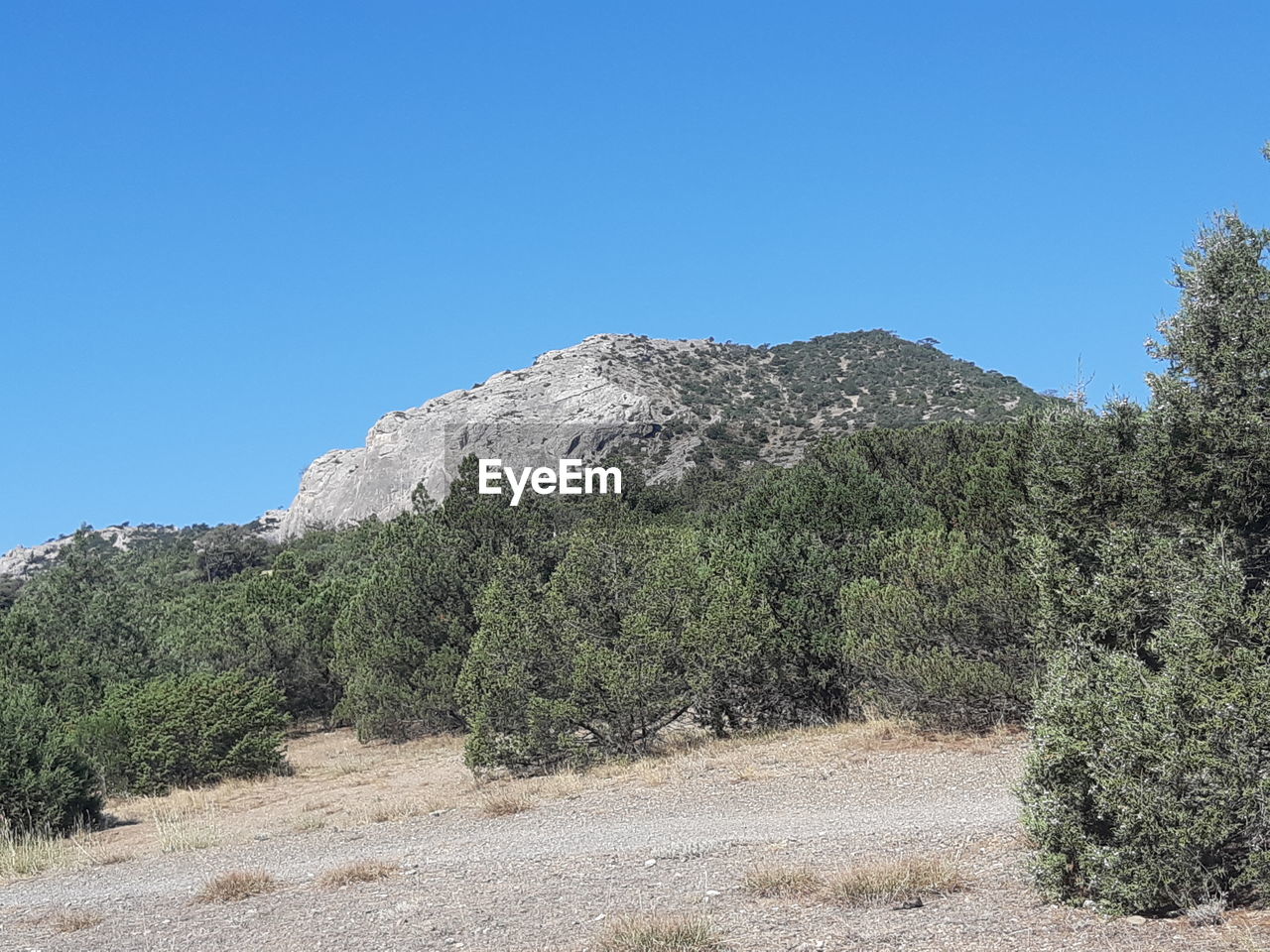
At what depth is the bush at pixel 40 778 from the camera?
16.5m

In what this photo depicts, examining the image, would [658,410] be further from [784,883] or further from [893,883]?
[893,883]

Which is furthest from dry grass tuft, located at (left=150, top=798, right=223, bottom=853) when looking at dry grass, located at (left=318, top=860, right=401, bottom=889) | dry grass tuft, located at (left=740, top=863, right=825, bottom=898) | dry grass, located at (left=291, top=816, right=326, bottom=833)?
dry grass tuft, located at (left=740, top=863, right=825, bottom=898)

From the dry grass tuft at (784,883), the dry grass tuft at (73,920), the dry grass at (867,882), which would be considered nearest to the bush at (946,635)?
the dry grass at (867,882)

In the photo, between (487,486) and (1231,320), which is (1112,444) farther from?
(487,486)

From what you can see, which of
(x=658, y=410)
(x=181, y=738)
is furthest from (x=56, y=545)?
(x=181, y=738)

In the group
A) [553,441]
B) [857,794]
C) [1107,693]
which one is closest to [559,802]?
[857,794]

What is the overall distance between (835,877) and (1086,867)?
77.2 inches

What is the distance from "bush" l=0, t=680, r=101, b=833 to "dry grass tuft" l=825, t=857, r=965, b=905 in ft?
43.2

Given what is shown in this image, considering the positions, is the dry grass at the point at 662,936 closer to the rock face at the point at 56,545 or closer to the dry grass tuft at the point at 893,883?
the dry grass tuft at the point at 893,883

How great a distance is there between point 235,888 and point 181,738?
14203 millimetres

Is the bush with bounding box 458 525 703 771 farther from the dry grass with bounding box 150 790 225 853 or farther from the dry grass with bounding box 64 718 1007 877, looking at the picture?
the dry grass with bounding box 150 790 225 853

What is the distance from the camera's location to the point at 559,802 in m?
14.3

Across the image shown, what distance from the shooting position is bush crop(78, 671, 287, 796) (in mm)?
22469

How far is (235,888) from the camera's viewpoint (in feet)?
32.5
